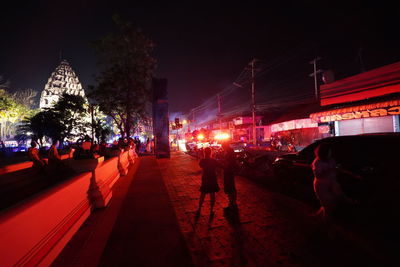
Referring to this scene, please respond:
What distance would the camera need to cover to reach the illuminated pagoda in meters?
87.0

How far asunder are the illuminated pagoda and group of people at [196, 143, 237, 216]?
3562 inches

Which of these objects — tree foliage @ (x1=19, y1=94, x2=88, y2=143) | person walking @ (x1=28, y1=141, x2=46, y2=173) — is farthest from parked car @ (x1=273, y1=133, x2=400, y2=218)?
tree foliage @ (x1=19, y1=94, x2=88, y2=143)

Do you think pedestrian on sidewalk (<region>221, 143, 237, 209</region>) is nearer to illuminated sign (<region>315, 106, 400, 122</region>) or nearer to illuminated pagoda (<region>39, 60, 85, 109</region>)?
illuminated sign (<region>315, 106, 400, 122</region>)

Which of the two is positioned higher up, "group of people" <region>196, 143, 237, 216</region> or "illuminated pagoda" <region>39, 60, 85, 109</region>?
"illuminated pagoda" <region>39, 60, 85, 109</region>

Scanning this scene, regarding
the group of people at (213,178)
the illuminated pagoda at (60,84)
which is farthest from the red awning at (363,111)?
the illuminated pagoda at (60,84)

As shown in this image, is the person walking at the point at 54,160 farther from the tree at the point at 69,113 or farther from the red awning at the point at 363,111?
the tree at the point at 69,113

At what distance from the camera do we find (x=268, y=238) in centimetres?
402

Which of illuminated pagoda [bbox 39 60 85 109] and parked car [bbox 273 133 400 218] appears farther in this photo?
illuminated pagoda [bbox 39 60 85 109]

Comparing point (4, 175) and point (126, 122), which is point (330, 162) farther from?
point (126, 122)

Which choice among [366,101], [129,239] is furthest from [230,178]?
[366,101]

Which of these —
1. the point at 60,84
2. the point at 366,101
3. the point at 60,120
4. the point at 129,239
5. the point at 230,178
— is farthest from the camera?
the point at 60,84

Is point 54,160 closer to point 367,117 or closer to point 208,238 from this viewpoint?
point 208,238

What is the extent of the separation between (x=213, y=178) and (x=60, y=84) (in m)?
105

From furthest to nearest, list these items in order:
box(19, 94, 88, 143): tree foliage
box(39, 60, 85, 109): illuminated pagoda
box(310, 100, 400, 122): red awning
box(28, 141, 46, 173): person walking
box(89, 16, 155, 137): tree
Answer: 1. box(39, 60, 85, 109): illuminated pagoda
2. box(19, 94, 88, 143): tree foliage
3. box(89, 16, 155, 137): tree
4. box(310, 100, 400, 122): red awning
5. box(28, 141, 46, 173): person walking
